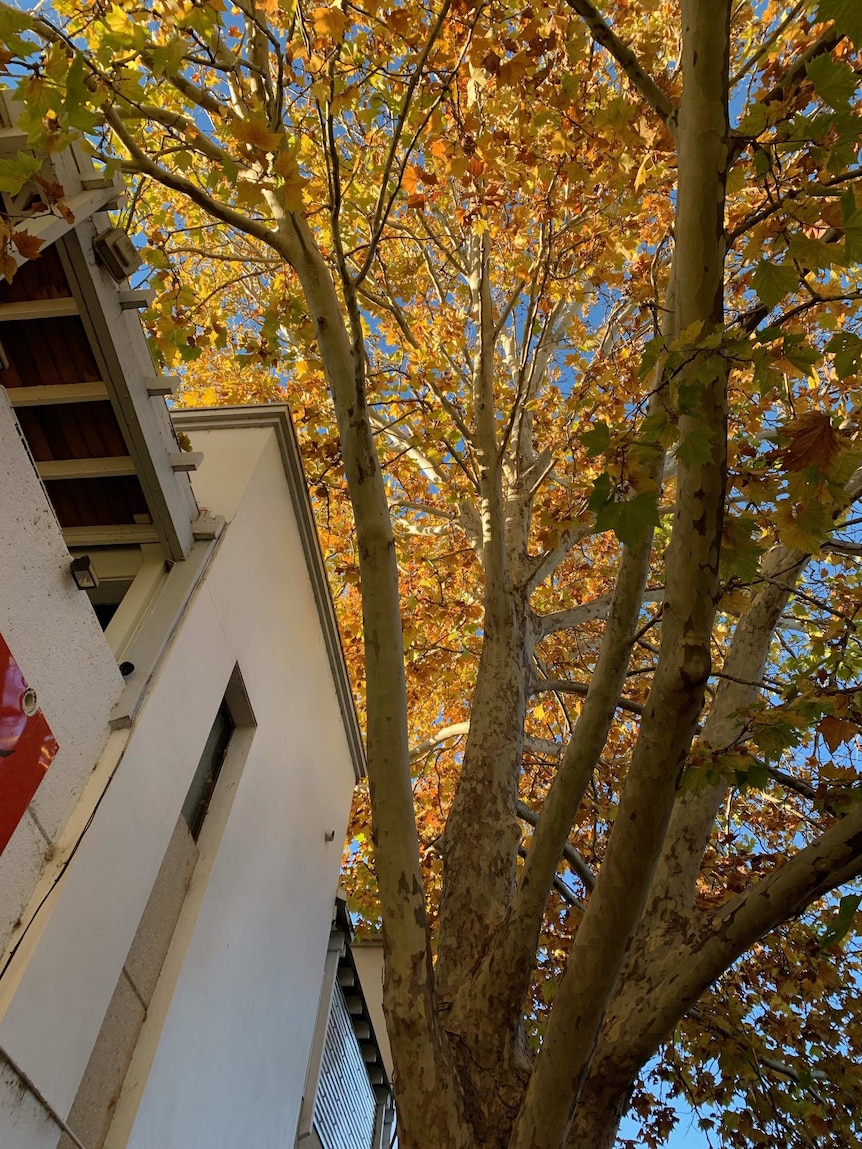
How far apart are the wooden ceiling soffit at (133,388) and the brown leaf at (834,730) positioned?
3457mm

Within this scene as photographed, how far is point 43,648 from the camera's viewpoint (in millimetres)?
3182

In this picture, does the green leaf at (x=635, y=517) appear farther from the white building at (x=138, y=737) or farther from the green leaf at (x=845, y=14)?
the white building at (x=138, y=737)

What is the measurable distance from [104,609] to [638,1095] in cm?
597

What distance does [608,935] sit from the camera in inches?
99.6

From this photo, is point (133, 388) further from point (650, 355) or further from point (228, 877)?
point (228, 877)

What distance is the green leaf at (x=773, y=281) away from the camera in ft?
9.23

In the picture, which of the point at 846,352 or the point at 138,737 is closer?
the point at 846,352

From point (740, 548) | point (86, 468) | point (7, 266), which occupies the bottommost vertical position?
Result: point (740, 548)

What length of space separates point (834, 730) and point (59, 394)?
430cm

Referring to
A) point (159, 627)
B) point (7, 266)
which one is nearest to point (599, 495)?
point (7, 266)

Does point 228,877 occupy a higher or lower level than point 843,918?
higher

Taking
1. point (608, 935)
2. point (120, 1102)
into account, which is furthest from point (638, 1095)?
point (608, 935)

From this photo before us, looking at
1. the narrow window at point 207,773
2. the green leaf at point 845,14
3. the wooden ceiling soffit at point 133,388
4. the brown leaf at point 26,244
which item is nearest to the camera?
the green leaf at point 845,14

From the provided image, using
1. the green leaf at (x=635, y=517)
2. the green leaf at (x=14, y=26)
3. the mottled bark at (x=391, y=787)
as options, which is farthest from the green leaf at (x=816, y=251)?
the green leaf at (x=14, y=26)
